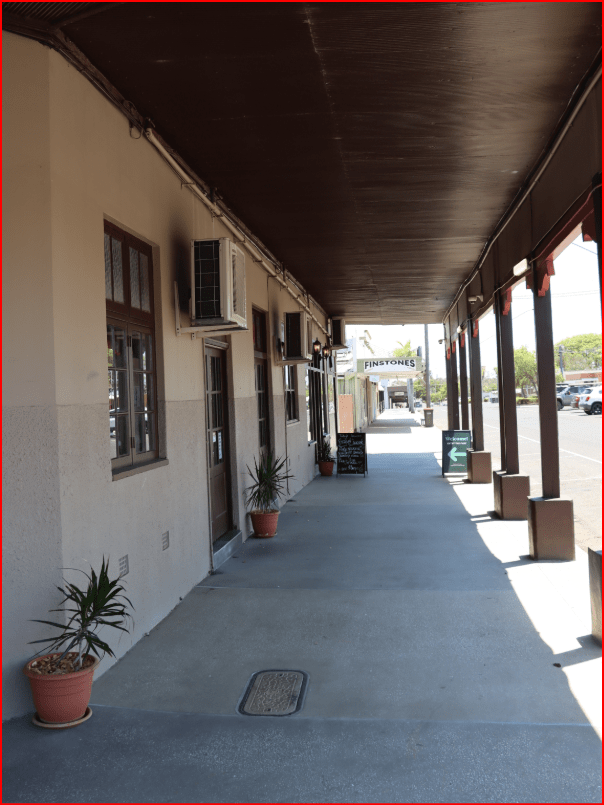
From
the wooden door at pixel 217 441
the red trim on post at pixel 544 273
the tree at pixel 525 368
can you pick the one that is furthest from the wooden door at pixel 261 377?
the tree at pixel 525 368

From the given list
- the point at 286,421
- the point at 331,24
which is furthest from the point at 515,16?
the point at 286,421

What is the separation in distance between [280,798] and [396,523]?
217 inches

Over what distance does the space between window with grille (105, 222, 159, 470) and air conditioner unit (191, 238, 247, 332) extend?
424mm

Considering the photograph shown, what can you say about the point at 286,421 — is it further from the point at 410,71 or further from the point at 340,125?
the point at 410,71

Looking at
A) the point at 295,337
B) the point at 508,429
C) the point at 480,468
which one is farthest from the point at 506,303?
the point at 480,468

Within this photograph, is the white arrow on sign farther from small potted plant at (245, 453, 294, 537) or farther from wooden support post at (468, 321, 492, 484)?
small potted plant at (245, 453, 294, 537)

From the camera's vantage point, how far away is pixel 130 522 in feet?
13.8

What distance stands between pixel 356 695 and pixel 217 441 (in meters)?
3.68

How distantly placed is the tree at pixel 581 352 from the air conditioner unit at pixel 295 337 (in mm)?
91726

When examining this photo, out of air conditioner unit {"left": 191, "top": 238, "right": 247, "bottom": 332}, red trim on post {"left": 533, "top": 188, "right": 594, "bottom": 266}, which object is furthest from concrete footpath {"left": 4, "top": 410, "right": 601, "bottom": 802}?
red trim on post {"left": 533, "top": 188, "right": 594, "bottom": 266}

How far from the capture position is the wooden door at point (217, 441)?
6.44m

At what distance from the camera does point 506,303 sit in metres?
7.87

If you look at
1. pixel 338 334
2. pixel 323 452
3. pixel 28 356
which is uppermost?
pixel 338 334

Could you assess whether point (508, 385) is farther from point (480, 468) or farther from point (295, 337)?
point (480, 468)
